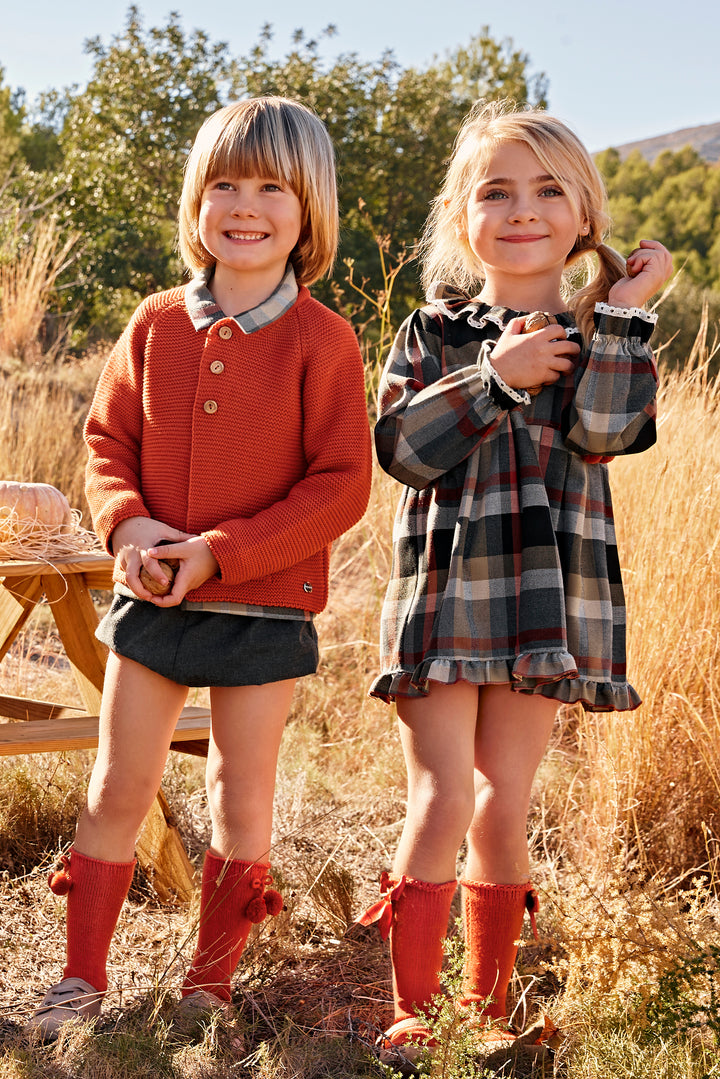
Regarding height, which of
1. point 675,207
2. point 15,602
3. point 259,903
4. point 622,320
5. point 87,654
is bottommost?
point 259,903

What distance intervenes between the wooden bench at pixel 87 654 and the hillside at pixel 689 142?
163ft

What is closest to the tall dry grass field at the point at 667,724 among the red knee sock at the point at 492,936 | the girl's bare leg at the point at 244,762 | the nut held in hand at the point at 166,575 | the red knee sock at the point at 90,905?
the red knee sock at the point at 492,936

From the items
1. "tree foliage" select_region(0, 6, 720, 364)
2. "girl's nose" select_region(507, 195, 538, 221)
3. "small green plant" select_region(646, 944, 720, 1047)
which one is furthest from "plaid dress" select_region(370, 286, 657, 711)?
"tree foliage" select_region(0, 6, 720, 364)

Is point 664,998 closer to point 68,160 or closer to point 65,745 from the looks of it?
point 65,745

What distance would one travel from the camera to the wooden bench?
2.25m

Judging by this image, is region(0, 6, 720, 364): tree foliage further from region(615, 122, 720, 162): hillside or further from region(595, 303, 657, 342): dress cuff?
region(615, 122, 720, 162): hillside

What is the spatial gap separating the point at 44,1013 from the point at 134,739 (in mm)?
483

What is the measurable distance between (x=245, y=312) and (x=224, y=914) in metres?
1.07

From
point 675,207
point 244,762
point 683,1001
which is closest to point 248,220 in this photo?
point 244,762

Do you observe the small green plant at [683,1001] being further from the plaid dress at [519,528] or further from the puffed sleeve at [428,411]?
the puffed sleeve at [428,411]

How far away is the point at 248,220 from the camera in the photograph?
1.79m

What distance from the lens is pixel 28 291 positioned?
6.18 m

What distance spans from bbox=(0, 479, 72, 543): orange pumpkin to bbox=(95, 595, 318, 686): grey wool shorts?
2.24 feet

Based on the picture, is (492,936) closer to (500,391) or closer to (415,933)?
(415,933)
